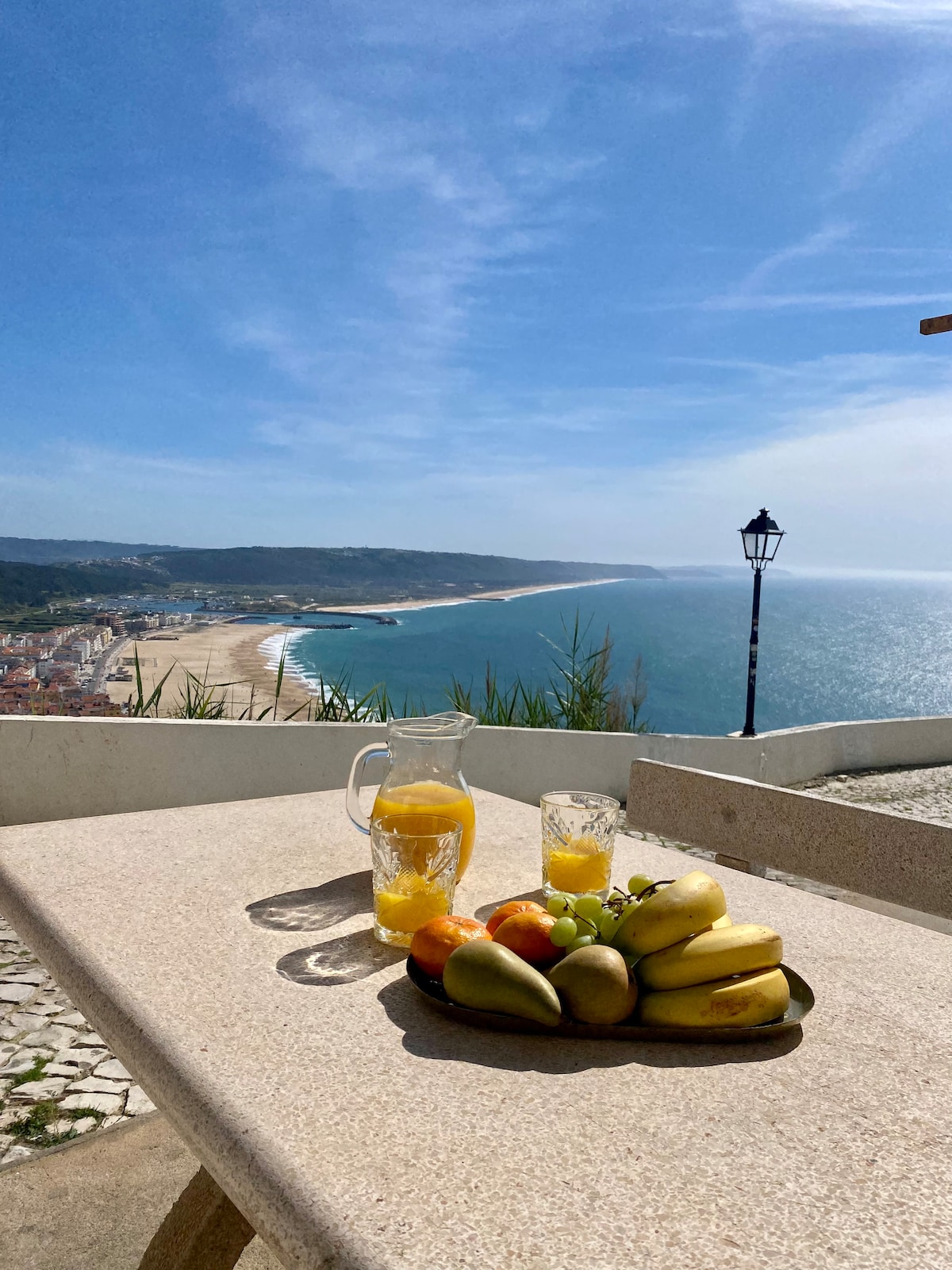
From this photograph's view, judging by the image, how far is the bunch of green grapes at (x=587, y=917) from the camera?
94cm

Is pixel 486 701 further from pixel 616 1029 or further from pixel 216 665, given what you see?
pixel 216 665

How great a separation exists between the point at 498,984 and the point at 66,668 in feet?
21.3

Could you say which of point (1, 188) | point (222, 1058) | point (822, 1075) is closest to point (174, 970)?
point (222, 1058)

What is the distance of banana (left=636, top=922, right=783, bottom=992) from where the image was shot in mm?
888

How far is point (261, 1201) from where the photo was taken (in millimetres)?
624

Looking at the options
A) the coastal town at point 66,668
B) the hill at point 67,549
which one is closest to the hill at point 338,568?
the hill at point 67,549

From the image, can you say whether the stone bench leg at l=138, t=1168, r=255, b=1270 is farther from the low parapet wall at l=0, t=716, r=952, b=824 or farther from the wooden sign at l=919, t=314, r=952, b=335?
the low parapet wall at l=0, t=716, r=952, b=824

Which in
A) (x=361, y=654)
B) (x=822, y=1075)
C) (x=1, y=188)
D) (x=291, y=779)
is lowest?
(x=361, y=654)

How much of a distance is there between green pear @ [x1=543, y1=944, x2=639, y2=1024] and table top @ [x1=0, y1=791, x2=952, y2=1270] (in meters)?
0.03

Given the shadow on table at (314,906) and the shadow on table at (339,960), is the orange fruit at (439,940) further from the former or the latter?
the shadow on table at (314,906)

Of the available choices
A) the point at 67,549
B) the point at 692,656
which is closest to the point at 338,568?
the point at 67,549

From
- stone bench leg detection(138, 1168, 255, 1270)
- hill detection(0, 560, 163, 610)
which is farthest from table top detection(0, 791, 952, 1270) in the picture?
hill detection(0, 560, 163, 610)

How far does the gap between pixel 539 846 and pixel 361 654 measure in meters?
48.1

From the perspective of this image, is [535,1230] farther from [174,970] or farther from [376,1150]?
[174,970]
